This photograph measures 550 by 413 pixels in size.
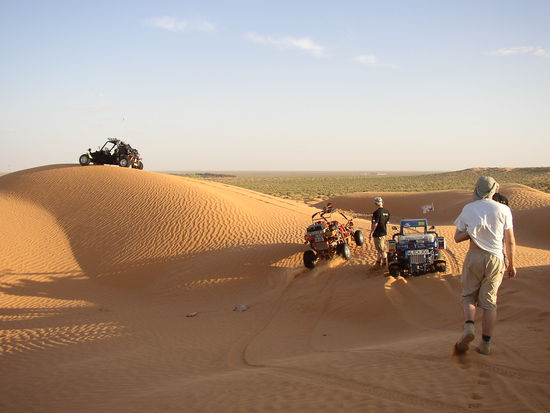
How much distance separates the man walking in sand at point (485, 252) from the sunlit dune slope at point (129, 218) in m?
10.3

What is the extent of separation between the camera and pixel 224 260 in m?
13.8

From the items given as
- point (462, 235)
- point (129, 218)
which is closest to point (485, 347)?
point (462, 235)

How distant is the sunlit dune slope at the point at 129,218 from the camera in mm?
15422

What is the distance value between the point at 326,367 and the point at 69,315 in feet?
25.4

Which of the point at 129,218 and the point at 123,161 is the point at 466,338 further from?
the point at 123,161

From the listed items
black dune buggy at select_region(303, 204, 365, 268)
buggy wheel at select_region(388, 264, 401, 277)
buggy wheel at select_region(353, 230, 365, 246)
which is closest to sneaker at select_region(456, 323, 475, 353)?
buggy wheel at select_region(388, 264, 401, 277)

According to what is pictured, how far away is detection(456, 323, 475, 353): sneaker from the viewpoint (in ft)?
16.4

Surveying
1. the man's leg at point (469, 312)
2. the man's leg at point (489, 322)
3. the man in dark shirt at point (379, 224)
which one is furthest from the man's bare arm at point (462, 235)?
the man in dark shirt at point (379, 224)

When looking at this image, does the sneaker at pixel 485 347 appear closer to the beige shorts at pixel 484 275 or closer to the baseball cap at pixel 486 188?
the beige shorts at pixel 484 275

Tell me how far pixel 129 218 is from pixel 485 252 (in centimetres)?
1506

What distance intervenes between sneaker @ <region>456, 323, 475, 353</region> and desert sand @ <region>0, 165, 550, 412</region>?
14 cm

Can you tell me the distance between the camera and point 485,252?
5102 mm

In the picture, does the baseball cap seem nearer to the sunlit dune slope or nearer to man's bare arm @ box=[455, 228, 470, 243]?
man's bare arm @ box=[455, 228, 470, 243]

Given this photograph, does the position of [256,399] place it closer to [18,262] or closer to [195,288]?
[195,288]
